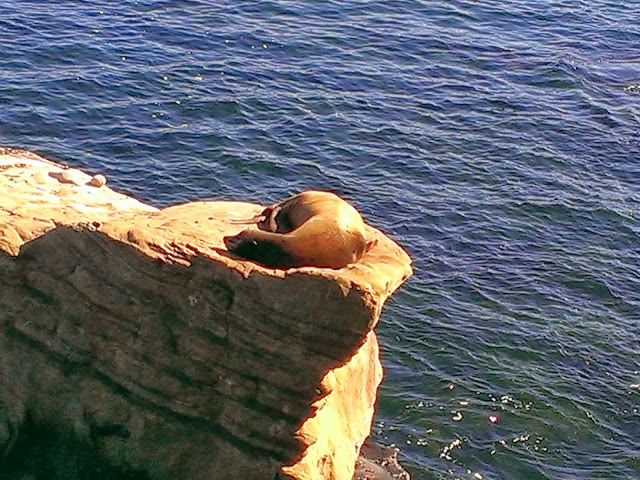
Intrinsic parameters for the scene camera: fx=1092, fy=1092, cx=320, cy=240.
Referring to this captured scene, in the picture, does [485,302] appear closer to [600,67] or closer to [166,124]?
[166,124]

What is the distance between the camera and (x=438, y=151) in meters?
31.2

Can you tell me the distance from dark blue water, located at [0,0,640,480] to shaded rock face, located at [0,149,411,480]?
6263 millimetres

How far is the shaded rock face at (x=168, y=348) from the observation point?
13.2 m

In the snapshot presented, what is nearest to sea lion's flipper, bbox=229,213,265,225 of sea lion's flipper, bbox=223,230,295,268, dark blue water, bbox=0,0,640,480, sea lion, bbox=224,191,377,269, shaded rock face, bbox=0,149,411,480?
shaded rock face, bbox=0,149,411,480

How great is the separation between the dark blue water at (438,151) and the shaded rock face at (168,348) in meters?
6.26

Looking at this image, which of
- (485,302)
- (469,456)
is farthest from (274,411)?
(485,302)

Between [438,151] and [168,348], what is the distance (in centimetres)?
1846

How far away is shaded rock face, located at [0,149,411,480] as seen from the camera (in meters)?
13.2

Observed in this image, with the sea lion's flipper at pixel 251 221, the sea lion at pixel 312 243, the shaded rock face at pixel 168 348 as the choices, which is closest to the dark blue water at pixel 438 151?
the sea lion's flipper at pixel 251 221

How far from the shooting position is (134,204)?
18.3 metres

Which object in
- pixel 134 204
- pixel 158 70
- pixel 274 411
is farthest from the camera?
pixel 158 70

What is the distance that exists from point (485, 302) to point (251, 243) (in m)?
11.3

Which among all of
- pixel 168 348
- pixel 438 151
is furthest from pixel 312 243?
pixel 438 151

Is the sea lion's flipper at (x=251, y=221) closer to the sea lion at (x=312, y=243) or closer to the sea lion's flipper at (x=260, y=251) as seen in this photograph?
the sea lion at (x=312, y=243)
